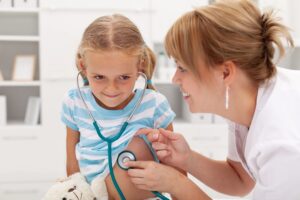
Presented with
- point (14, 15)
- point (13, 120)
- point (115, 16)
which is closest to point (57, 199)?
point (115, 16)

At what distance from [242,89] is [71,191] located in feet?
2.06

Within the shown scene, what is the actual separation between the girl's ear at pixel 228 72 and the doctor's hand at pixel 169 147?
30cm

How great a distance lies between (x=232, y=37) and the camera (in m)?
1.20

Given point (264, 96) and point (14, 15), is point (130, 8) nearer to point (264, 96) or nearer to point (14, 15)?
point (14, 15)

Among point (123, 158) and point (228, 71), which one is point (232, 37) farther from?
point (123, 158)

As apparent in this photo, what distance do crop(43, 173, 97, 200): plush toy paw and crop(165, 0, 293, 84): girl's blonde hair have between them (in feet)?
1.72

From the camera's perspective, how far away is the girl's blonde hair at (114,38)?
1.33 metres

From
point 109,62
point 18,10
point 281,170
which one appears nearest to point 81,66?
point 109,62

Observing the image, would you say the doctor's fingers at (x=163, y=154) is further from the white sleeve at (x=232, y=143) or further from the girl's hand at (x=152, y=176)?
the white sleeve at (x=232, y=143)

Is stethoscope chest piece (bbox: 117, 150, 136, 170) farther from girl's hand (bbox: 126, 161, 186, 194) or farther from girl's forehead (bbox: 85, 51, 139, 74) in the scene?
girl's forehead (bbox: 85, 51, 139, 74)

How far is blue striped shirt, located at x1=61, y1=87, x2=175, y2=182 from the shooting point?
1.45 meters

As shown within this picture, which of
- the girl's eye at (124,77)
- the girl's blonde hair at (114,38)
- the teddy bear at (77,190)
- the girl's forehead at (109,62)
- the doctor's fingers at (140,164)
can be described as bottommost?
the teddy bear at (77,190)

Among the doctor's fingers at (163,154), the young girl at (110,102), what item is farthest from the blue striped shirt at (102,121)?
the doctor's fingers at (163,154)

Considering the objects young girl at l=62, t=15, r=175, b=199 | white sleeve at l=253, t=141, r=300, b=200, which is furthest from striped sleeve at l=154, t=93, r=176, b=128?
white sleeve at l=253, t=141, r=300, b=200
